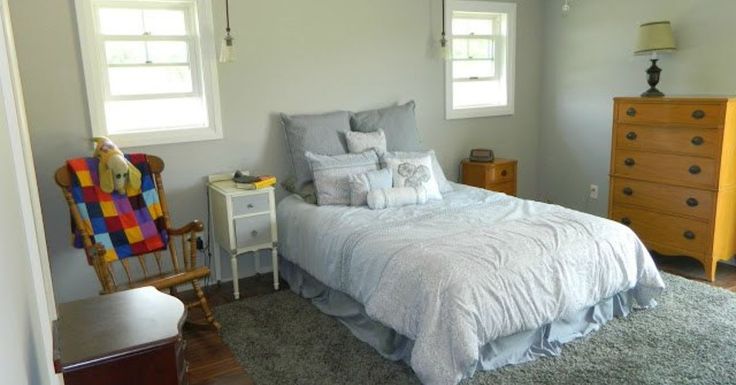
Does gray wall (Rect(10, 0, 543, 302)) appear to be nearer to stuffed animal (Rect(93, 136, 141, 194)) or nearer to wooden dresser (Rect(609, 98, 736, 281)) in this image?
stuffed animal (Rect(93, 136, 141, 194))

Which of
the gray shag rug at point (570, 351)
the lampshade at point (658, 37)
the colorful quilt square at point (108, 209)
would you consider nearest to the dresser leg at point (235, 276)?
the gray shag rug at point (570, 351)

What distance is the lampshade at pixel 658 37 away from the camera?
3.71 metres

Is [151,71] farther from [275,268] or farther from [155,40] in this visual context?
[275,268]

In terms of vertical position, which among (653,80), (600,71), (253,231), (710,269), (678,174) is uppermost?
(600,71)

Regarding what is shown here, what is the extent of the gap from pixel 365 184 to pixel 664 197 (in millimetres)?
2105

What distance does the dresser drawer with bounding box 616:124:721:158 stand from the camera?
3383 millimetres

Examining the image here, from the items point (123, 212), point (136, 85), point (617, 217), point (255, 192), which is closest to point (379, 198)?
point (255, 192)

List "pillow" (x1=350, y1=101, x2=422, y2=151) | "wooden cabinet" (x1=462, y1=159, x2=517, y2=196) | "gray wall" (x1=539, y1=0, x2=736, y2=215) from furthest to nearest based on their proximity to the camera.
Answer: "wooden cabinet" (x1=462, y1=159, x2=517, y2=196) < "pillow" (x1=350, y1=101, x2=422, y2=151) < "gray wall" (x1=539, y1=0, x2=736, y2=215)

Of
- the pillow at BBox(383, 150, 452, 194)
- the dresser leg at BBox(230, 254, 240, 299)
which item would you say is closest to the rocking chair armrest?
the dresser leg at BBox(230, 254, 240, 299)

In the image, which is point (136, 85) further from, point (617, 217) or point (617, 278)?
point (617, 217)

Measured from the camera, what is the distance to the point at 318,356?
2.67 metres

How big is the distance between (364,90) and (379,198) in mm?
1193

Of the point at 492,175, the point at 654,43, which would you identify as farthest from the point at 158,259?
the point at 654,43

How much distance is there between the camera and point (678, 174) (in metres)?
3.59
